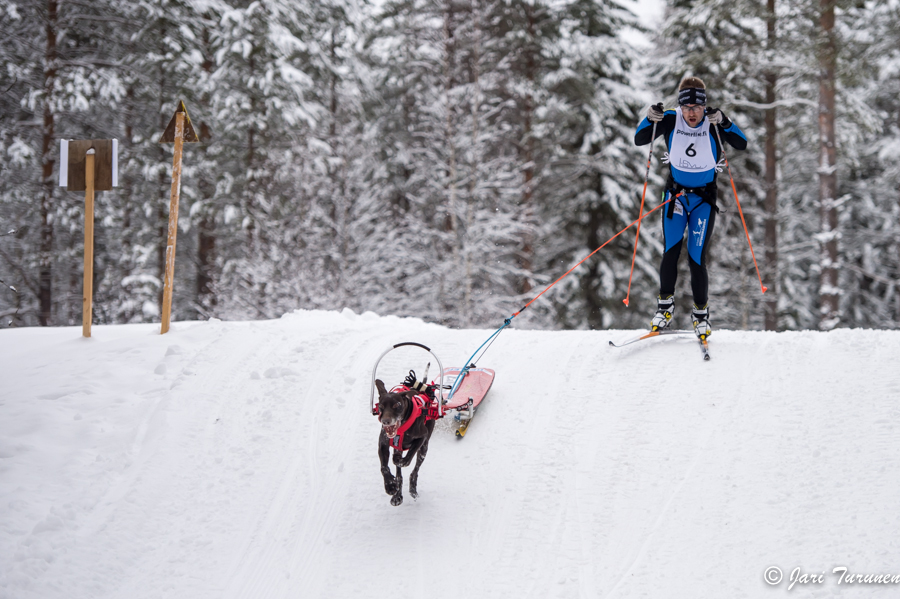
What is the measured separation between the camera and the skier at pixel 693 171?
20.1 feet

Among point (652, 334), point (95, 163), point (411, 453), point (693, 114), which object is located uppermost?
point (693, 114)

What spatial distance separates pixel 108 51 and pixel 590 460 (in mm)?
17426

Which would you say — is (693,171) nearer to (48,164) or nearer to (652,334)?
(652,334)

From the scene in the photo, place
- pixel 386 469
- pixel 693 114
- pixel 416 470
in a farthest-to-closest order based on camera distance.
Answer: pixel 693 114 → pixel 416 470 → pixel 386 469

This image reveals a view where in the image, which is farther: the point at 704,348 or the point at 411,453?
the point at 704,348

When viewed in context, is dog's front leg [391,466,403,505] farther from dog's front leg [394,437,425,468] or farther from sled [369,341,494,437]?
sled [369,341,494,437]

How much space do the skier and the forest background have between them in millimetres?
7845

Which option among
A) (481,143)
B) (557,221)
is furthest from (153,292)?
(557,221)

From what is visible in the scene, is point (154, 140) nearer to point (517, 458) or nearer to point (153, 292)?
point (153, 292)

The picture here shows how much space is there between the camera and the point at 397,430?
14.3ft

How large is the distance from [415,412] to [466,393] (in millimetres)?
1728

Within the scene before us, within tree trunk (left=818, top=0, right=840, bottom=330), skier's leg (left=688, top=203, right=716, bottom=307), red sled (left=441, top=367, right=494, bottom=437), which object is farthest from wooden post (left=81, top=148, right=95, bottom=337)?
tree trunk (left=818, top=0, right=840, bottom=330)

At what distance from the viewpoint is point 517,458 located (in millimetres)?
5441

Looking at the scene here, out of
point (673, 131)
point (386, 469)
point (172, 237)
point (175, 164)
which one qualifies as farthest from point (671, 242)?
→ point (175, 164)
